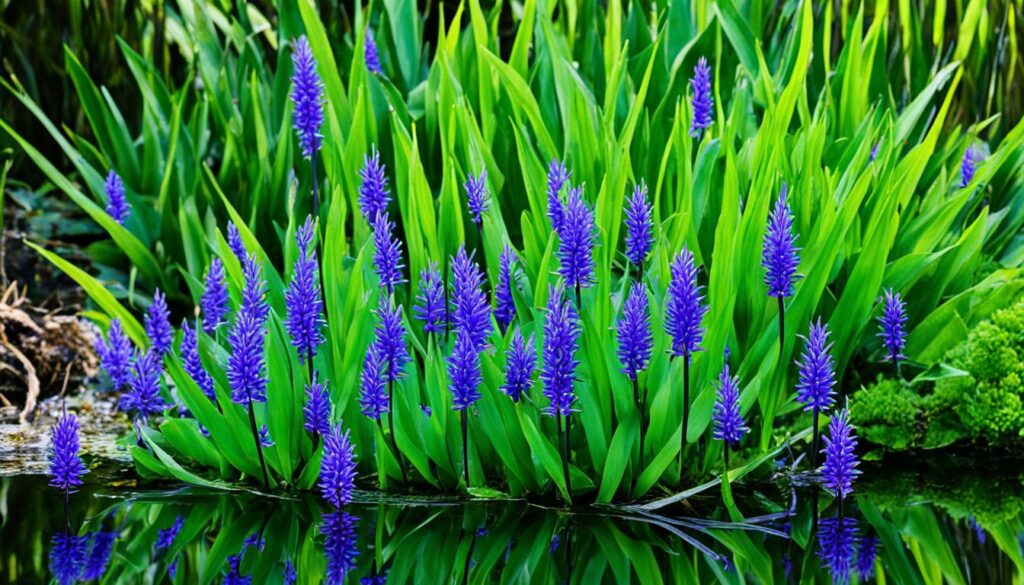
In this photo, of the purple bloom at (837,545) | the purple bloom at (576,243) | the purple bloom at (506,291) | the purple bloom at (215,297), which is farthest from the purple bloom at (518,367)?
the purple bloom at (215,297)

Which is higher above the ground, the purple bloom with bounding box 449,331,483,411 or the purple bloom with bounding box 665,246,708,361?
the purple bloom with bounding box 665,246,708,361

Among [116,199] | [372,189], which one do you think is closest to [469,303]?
[372,189]

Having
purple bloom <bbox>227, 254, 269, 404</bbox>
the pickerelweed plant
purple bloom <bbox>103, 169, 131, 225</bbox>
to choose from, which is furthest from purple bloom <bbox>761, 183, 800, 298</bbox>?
purple bloom <bbox>103, 169, 131, 225</bbox>

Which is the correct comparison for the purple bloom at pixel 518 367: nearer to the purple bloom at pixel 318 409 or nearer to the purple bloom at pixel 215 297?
the purple bloom at pixel 318 409

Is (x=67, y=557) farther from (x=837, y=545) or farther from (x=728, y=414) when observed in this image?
(x=837, y=545)

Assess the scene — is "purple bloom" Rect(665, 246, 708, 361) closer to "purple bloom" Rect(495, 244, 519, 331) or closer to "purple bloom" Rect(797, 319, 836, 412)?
"purple bloom" Rect(797, 319, 836, 412)

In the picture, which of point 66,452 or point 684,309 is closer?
point 684,309
